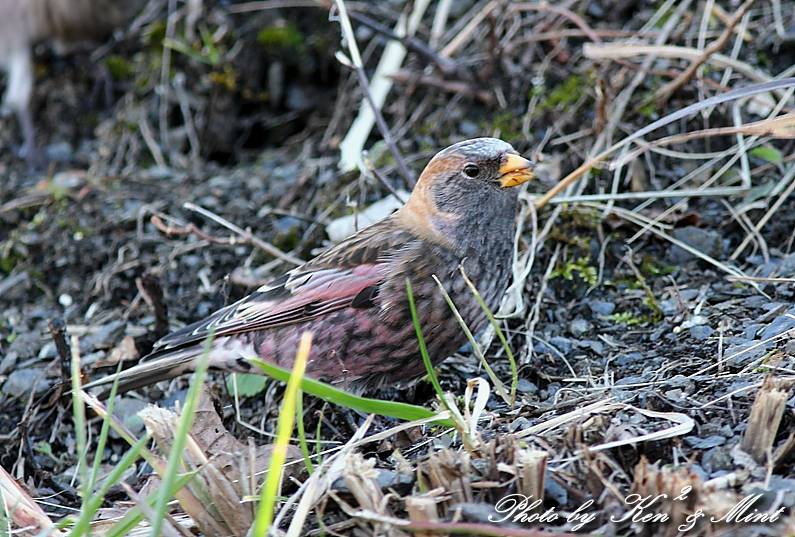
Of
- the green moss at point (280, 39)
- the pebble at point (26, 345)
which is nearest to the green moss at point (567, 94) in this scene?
the green moss at point (280, 39)

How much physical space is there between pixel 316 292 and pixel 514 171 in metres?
0.99

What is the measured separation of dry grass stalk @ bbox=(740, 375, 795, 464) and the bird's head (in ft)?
5.21

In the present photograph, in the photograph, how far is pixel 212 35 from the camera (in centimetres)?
625

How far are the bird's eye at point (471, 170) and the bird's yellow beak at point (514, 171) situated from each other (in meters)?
0.11

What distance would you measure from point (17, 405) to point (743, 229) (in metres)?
3.56

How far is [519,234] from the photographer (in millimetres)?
4340

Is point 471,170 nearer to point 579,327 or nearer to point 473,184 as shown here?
point 473,184

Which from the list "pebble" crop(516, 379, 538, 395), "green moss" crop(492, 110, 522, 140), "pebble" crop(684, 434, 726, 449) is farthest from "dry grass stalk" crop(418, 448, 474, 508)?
"green moss" crop(492, 110, 522, 140)

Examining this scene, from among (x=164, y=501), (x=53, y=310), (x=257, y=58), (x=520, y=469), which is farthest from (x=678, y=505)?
(x=257, y=58)

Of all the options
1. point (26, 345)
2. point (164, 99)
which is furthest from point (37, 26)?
point (26, 345)

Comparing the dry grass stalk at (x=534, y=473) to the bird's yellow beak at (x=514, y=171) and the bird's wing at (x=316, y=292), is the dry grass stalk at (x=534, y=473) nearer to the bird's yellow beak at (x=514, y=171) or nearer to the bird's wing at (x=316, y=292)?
the bird's wing at (x=316, y=292)

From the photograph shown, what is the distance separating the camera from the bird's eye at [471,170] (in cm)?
384

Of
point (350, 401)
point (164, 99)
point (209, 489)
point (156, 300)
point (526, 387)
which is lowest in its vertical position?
point (526, 387)

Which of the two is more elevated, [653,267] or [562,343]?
[653,267]
